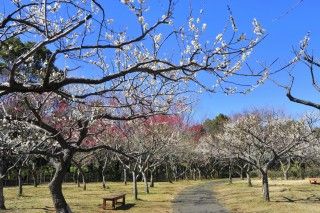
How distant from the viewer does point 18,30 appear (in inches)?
336

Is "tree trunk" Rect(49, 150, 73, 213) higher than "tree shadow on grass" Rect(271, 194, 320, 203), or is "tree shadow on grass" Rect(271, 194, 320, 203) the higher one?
"tree trunk" Rect(49, 150, 73, 213)

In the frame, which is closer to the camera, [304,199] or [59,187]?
[59,187]

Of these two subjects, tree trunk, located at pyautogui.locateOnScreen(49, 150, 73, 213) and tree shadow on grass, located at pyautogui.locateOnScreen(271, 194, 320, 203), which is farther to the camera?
tree shadow on grass, located at pyautogui.locateOnScreen(271, 194, 320, 203)

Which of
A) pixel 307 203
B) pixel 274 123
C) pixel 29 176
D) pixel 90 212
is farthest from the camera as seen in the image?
pixel 29 176

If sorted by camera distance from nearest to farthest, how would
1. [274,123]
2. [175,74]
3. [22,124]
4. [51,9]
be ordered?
[51,9], [175,74], [22,124], [274,123]

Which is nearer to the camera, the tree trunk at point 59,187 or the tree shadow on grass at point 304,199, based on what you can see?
the tree trunk at point 59,187

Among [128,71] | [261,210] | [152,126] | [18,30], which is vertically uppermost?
[152,126]

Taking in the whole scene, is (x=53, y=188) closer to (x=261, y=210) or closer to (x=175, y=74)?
(x=175, y=74)

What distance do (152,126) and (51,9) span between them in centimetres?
3034

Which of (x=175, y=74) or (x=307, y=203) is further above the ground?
(x=175, y=74)

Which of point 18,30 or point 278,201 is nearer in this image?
point 18,30

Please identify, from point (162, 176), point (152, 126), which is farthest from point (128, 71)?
point (162, 176)

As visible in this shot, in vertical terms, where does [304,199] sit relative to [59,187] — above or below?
below

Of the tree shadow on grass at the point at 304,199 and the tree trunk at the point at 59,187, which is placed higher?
the tree trunk at the point at 59,187
